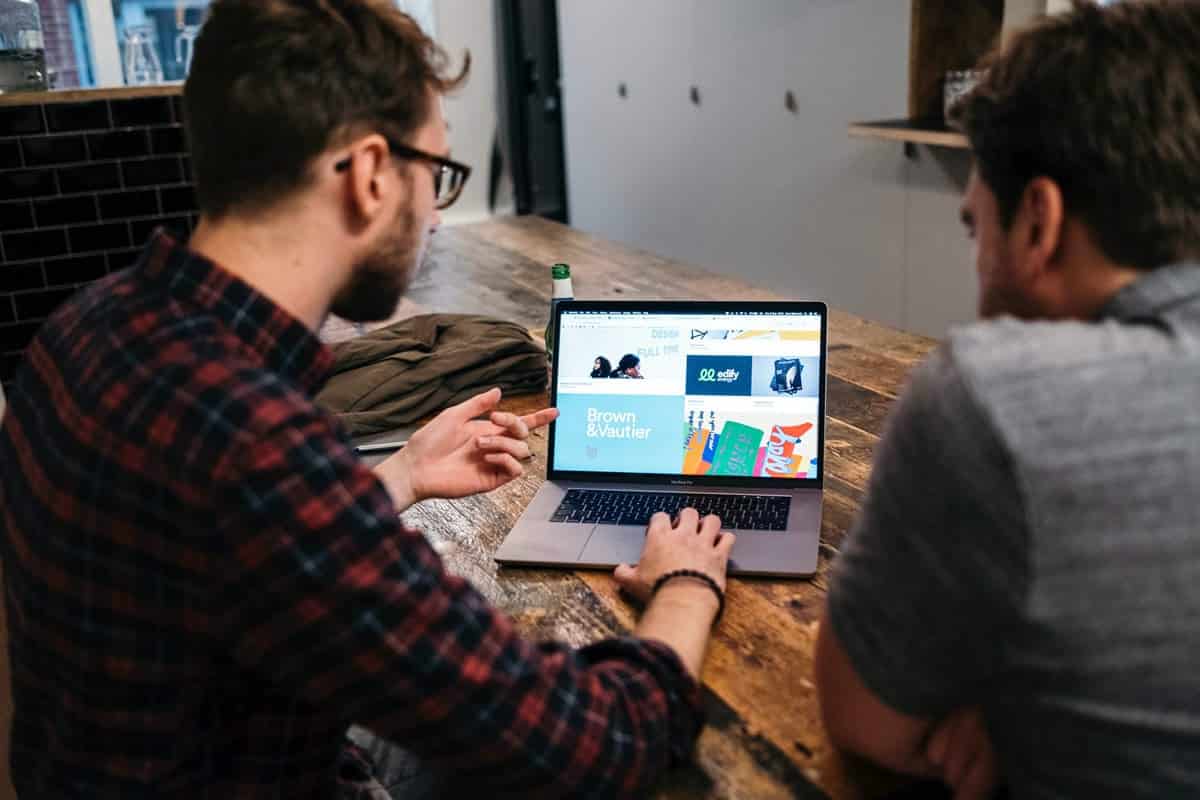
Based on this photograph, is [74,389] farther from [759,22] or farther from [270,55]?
[759,22]

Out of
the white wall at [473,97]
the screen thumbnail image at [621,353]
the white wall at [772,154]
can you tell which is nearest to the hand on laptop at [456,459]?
the screen thumbnail image at [621,353]

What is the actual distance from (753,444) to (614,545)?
225 mm

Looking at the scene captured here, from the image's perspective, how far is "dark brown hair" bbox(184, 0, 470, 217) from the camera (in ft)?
2.84

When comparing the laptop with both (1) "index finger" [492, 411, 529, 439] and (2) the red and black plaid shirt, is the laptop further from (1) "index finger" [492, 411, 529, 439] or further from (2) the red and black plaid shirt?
(2) the red and black plaid shirt

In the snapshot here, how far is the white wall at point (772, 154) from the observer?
323 cm

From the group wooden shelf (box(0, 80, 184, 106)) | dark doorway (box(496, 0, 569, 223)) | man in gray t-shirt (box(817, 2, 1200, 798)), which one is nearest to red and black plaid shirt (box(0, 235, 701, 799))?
man in gray t-shirt (box(817, 2, 1200, 798))

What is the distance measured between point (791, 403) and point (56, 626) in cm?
82

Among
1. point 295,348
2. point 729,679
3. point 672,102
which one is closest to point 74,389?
point 295,348

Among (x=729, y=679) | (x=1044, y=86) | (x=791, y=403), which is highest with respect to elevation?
(x=1044, y=86)

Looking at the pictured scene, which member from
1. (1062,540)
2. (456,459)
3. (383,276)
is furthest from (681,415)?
(1062,540)

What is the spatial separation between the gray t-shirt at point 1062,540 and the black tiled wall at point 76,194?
87.2 inches

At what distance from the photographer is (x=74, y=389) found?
80 cm

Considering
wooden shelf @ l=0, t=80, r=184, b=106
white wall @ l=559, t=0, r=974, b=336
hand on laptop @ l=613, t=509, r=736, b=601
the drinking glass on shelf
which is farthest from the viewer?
the drinking glass on shelf

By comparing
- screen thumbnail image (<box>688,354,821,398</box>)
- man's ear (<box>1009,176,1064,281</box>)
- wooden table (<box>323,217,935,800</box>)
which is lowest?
wooden table (<box>323,217,935,800</box>)
